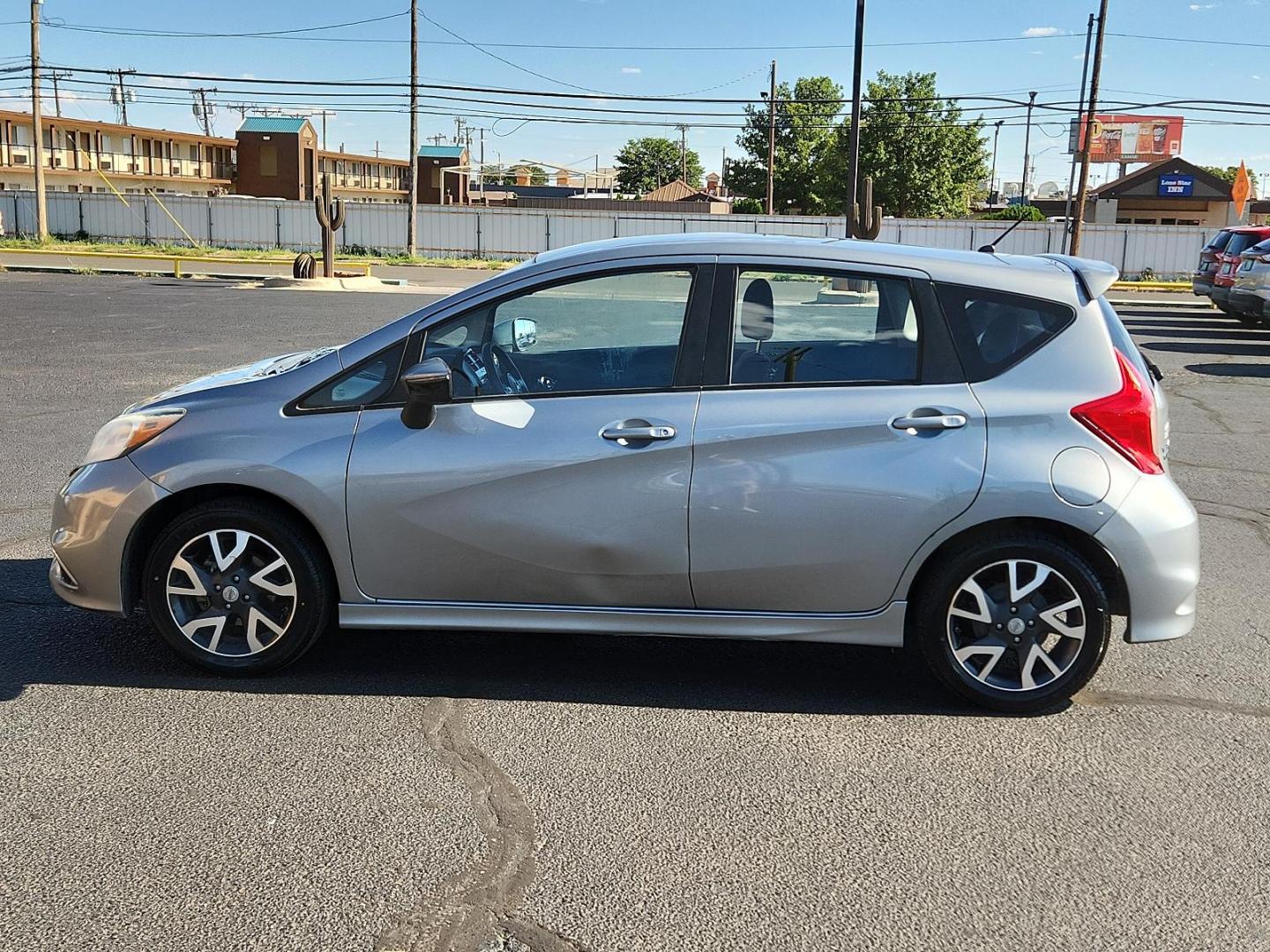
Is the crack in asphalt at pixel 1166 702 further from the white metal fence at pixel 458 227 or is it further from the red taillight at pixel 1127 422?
the white metal fence at pixel 458 227

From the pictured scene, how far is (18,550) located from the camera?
6.37 meters

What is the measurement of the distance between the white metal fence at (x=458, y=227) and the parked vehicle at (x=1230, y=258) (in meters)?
22.9

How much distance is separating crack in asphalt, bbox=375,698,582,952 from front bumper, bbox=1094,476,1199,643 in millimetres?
2228

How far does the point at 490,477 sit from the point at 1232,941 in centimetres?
268

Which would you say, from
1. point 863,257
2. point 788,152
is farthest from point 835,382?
point 788,152

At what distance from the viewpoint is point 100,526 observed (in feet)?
15.1

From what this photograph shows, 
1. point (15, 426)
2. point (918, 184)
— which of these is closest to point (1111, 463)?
point (15, 426)

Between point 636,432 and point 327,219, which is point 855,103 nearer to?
point 327,219

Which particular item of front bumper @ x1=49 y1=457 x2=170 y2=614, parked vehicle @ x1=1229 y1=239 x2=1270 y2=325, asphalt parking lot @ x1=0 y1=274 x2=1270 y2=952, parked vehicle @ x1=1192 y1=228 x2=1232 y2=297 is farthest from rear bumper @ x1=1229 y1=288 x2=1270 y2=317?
front bumper @ x1=49 y1=457 x2=170 y2=614

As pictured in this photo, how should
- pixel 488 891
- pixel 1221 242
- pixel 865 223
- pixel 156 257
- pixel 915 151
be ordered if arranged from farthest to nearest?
pixel 915 151, pixel 156 257, pixel 865 223, pixel 1221 242, pixel 488 891

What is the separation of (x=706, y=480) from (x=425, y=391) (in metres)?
1.05

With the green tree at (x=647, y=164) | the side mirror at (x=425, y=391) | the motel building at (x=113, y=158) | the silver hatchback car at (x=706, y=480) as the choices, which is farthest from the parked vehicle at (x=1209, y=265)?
the green tree at (x=647, y=164)

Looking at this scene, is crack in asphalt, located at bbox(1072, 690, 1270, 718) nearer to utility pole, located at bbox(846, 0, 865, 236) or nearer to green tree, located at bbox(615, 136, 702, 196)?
utility pole, located at bbox(846, 0, 865, 236)

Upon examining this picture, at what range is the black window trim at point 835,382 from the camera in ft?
14.5
